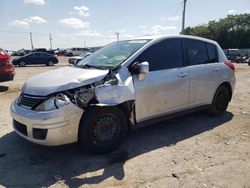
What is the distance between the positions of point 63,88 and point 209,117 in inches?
145

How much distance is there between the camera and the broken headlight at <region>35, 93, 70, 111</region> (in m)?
3.83

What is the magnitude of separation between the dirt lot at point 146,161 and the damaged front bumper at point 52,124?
Result: 382 millimetres

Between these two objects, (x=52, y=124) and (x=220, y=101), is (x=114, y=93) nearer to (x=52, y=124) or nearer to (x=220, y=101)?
(x=52, y=124)

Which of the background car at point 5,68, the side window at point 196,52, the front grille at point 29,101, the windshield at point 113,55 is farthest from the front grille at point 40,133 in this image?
the background car at point 5,68

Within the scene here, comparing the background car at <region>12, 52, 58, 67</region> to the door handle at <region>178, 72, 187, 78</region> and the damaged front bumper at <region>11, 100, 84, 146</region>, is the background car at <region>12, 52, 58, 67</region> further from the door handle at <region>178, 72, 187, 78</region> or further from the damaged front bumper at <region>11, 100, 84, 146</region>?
the damaged front bumper at <region>11, 100, 84, 146</region>

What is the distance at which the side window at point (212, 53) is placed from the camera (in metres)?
6.03

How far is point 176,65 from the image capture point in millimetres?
5160

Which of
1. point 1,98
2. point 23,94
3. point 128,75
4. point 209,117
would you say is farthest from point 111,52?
point 1,98

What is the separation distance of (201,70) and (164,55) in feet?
3.27

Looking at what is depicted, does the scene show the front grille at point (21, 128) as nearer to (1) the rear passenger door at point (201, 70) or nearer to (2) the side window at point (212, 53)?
(1) the rear passenger door at point (201, 70)

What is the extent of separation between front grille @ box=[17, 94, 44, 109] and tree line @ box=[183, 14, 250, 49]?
66590 mm

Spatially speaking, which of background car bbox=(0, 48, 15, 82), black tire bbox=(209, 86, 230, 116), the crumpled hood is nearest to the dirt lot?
black tire bbox=(209, 86, 230, 116)

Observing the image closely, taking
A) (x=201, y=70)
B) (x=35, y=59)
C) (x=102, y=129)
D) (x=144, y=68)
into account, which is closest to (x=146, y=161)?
(x=102, y=129)

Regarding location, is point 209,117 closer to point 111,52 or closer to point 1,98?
point 111,52
